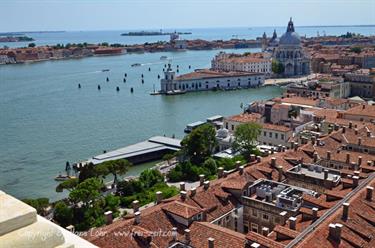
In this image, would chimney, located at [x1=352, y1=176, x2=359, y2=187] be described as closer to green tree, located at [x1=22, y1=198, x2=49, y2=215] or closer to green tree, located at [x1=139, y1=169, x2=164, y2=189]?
green tree, located at [x1=139, y1=169, x2=164, y2=189]

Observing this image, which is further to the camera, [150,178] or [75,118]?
[75,118]

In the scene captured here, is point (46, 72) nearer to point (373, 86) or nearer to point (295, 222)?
point (373, 86)

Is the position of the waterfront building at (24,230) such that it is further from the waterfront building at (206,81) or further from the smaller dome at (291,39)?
the smaller dome at (291,39)

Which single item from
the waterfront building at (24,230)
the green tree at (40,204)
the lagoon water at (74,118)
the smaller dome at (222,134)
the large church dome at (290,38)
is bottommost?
the lagoon water at (74,118)

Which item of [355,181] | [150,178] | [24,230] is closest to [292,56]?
[150,178]

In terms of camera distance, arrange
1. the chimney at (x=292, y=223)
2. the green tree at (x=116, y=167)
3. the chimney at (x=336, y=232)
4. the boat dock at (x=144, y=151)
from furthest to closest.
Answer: the boat dock at (x=144, y=151) < the green tree at (x=116, y=167) < the chimney at (x=292, y=223) < the chimney at (x=336, y=232)

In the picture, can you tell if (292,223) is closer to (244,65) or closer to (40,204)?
(40,204)

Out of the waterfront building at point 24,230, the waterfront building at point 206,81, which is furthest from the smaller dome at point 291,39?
Result: the waterfront building at point 24,230
